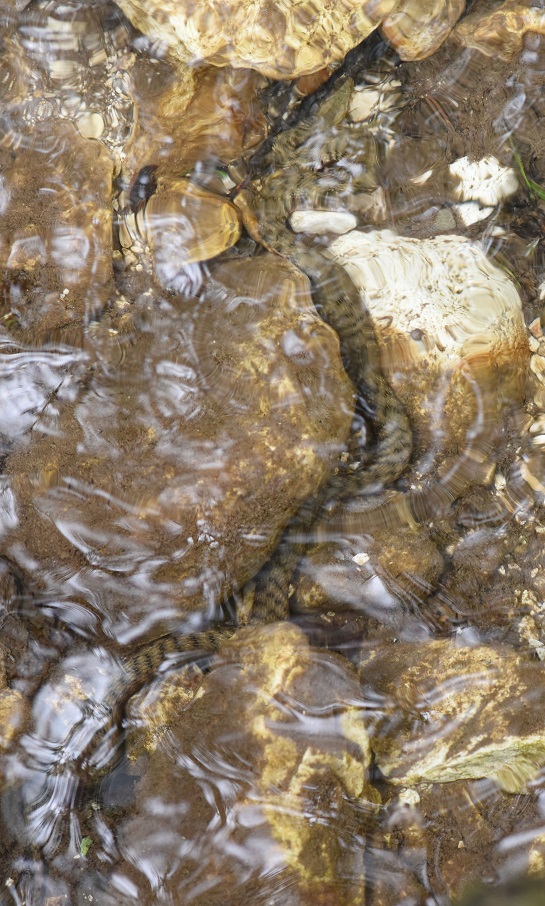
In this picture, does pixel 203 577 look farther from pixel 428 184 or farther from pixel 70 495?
pixel 428 184

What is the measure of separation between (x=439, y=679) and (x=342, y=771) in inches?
26.3

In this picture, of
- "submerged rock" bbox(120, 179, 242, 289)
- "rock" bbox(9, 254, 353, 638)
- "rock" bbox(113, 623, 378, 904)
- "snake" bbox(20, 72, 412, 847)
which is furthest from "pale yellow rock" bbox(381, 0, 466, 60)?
"rock" bbox(113, 623, 378, 904)

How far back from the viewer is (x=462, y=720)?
121 inches

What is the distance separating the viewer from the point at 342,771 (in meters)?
2.89

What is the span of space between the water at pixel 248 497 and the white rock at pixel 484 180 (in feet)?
0.06

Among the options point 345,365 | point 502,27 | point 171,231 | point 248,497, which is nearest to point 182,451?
point 248,497

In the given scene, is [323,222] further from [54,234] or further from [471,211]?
[54,234]

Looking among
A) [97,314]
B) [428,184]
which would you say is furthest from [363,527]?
[428,184]

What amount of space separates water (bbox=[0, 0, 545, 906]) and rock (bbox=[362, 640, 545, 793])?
1 centimetres

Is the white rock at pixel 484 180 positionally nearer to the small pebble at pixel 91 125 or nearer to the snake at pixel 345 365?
the snake at pixel 345 365

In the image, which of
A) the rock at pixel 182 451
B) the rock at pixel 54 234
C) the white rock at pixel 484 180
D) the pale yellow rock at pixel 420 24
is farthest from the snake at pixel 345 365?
the rock at pixel 54 234

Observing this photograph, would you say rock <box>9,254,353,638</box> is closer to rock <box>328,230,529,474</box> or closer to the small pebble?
rock <box>328,230,529,474</box>

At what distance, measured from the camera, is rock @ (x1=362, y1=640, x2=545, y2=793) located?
304 centimetres

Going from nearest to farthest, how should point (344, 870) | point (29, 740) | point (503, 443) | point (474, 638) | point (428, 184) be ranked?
point (344, 870) → point (29, 740) → point (474, 638) → point (503, 443) → point (428, 184)
